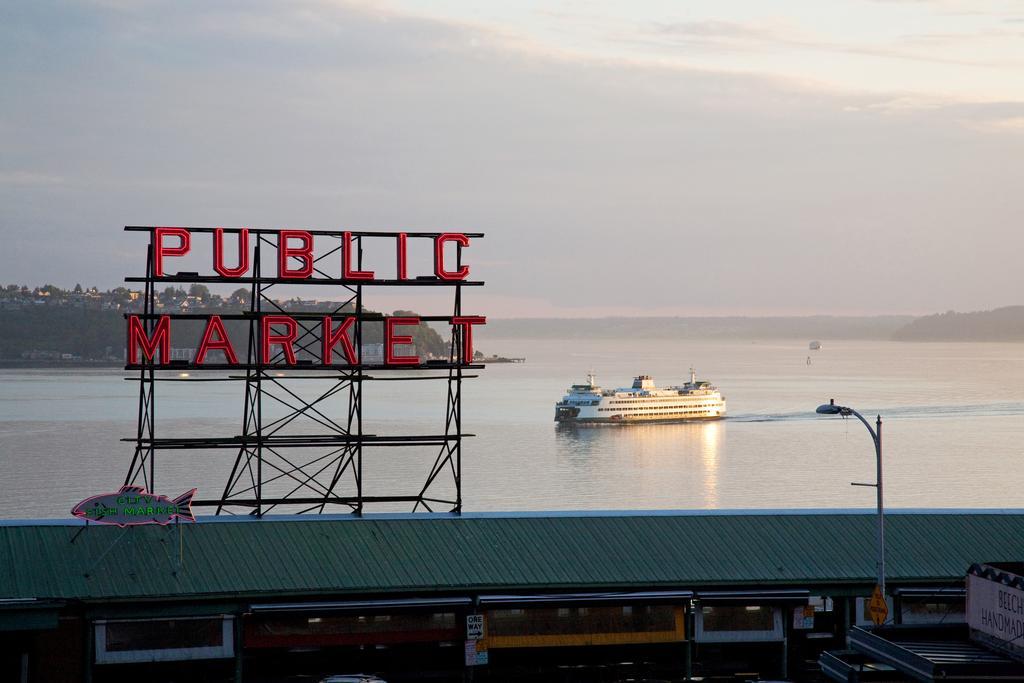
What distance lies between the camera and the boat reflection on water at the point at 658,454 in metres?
102

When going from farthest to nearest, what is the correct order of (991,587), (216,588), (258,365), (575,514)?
(258,365)
(575,514)
(216,588)
(991,587)

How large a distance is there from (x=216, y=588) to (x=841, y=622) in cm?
1759

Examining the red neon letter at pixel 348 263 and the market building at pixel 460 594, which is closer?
the market building at pixel 460 594

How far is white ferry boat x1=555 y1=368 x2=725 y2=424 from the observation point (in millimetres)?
166000

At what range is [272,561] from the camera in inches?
1292

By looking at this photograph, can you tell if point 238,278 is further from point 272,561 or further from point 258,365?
point 272,561

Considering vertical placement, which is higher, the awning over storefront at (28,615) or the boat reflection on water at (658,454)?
the awning over storefront at (28,615)

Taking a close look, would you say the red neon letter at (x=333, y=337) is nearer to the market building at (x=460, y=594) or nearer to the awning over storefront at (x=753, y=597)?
the market building at (x=460, y=594)

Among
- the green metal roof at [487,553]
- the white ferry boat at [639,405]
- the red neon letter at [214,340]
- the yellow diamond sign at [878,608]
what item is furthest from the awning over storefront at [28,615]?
the white ferry boat at [639,405]

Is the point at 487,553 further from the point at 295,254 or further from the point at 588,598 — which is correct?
the point at 295,254

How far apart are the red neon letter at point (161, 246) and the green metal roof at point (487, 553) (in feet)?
36.4

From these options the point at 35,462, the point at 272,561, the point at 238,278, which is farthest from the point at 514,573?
the point at 35,462

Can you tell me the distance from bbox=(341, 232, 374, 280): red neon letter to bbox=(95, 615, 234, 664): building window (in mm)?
15321

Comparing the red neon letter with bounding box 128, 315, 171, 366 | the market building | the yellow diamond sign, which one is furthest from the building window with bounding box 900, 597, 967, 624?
the red neon letter with bounding box 128, 315, 171, 366
